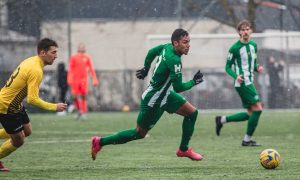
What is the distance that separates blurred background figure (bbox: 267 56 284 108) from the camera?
24641 millimetres

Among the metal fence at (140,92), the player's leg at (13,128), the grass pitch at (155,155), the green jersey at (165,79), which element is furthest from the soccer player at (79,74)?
the player's leg at (13,128)

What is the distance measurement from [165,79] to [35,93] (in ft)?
5.68

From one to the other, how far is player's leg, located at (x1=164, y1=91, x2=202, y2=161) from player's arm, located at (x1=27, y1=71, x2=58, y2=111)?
1.68 m

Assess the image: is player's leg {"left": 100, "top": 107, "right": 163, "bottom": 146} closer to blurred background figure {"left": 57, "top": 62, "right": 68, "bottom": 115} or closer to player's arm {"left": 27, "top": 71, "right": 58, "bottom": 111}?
player's arm {"left": 27, "top": 71, "right": 58, "bottom": 111}

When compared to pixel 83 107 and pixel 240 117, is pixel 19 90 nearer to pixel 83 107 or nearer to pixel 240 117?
pixel 240 117

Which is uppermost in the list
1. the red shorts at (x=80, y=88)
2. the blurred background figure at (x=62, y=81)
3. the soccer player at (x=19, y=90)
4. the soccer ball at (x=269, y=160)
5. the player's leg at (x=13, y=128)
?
the soccer player at (x=19, y=90)

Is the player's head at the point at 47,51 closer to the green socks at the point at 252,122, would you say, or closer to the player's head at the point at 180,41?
the player's head at the point at 180,41

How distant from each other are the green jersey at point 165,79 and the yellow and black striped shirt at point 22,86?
1.47 meters

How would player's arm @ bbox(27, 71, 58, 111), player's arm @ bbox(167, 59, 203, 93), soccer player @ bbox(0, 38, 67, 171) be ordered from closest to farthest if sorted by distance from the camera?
player's arm @ bbox(27, 71, 58, 111) → soccer player @ bbox(0, 38, 67, 171) → player's arm @ bbox(167, 59, 203, 93)

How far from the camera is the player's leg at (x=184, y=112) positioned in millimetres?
11250

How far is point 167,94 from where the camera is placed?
440 inches

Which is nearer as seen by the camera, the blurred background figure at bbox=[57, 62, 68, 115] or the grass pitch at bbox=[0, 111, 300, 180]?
the grass pitch at bbox=[0, 111, 300, 180]

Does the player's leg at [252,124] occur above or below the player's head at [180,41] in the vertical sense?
below

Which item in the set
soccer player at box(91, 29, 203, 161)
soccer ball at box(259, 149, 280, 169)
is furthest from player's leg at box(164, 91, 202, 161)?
soccer ball at box(259, 149, 280, 169)
